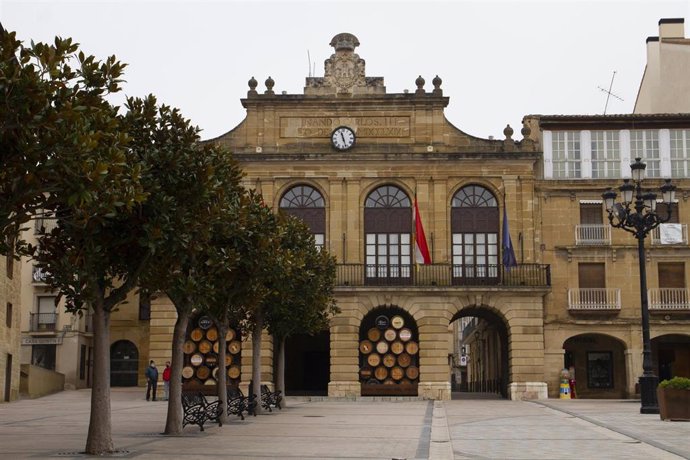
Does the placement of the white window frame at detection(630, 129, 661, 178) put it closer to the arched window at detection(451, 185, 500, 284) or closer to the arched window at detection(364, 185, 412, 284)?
the arched window at detection(451, 185, 500, 284)

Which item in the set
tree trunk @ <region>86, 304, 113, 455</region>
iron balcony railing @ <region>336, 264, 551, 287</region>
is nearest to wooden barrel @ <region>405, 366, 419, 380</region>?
iron balcony railing @ <region>336, 264, 551, 287</region>

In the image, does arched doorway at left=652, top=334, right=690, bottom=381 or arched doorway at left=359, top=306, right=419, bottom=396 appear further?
arched doorway at left=652, top=334, right=690, bottom=381

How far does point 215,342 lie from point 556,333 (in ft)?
48.2

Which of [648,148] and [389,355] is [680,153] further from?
[389,355]

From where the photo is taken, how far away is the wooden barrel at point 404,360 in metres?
42.2

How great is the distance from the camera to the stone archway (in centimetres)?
4403

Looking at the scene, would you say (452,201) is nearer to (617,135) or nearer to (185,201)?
(617,135)

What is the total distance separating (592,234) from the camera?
4325 cm

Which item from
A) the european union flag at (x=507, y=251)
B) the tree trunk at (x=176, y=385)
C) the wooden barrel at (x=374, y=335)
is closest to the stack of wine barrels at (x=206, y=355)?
the wooden barrel at (x=374, y=335)

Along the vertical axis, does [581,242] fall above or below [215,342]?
above

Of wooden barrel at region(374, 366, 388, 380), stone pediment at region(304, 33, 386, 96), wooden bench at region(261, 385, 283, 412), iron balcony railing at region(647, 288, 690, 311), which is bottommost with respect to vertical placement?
wooden bench at region(261, 385, 283, 412)

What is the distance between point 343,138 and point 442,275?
290 inches

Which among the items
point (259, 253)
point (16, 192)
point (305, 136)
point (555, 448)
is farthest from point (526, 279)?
point (16, 192)

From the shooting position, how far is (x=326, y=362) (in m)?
48.4
